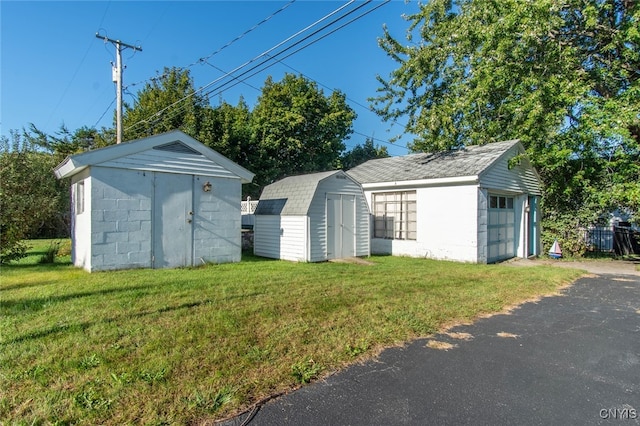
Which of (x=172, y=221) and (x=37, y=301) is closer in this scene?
(x=37, y=301)

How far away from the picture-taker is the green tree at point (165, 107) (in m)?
19.2

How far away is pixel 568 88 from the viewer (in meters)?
11.2

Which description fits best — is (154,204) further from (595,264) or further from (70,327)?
(595,264)

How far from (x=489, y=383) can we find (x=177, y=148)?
8434mm

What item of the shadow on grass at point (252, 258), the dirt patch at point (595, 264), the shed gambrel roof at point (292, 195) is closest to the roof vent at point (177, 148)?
the shed gambrel roof at point (292, 195)

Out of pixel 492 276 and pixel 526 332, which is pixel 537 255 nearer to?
pixel 492 276

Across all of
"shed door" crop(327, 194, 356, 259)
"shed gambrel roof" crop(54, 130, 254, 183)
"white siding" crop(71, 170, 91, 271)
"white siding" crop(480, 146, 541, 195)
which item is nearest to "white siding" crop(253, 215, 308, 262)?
"shed door" crop(327, 194, 356, 259)

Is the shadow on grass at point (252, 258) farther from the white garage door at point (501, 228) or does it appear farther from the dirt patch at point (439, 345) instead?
the dirt patch at point (439, 345)

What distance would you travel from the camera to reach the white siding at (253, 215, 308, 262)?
10305mm

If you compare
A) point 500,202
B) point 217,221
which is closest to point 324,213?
point 217,221

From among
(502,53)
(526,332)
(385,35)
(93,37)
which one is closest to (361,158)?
(385,35)

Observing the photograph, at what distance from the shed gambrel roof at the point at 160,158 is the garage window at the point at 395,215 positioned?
5.45m

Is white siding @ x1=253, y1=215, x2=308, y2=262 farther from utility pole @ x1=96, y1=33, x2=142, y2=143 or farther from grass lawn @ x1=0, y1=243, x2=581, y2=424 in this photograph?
utility pole @ x1=96, y1=33, x2=142, y2=143

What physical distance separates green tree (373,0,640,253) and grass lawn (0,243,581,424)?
18.1 feet
